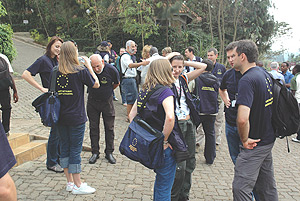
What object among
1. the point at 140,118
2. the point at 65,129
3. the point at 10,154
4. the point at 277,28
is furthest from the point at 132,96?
the point at 277,28

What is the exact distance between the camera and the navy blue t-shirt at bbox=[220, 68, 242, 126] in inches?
143

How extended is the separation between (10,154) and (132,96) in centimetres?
594

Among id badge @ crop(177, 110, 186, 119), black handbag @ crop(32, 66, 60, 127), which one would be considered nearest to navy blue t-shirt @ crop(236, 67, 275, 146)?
id badge @ crop(177, 110, 186, 119)

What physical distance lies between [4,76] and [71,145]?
221 cm

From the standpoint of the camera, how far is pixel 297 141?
753 centimetres

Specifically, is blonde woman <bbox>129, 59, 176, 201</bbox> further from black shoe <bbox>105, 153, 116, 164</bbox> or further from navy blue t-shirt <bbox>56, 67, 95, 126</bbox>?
black shoe <bbox>105, 153, 116, 164</bbox>

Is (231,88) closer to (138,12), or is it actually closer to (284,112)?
(284,112)

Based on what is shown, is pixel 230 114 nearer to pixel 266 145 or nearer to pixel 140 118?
pixel 266 145

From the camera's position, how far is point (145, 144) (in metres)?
2.71

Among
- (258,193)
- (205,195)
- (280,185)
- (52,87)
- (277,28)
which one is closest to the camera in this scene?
(258,193)

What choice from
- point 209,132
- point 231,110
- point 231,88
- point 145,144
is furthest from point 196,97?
point 145,144

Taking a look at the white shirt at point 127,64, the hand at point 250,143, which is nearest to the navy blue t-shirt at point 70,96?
the hand at point 250,143

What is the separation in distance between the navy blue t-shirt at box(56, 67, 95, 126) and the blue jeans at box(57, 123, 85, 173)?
0.12 metres

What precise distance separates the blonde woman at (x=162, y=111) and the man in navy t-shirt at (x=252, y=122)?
725 mm
